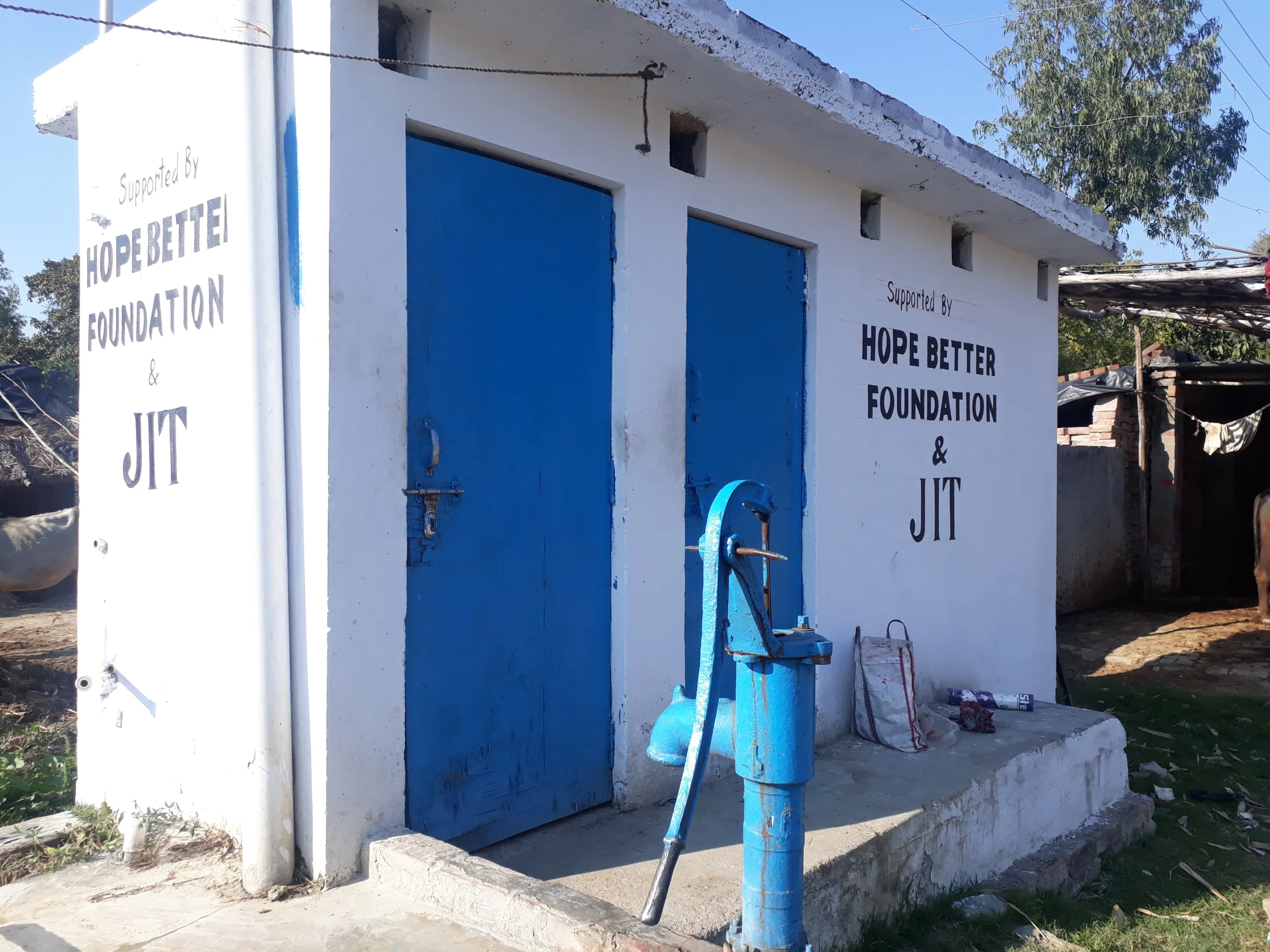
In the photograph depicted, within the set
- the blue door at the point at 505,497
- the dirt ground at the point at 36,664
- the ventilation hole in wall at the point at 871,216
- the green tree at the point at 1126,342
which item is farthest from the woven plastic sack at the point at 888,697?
the green tree at the point at 1126,342

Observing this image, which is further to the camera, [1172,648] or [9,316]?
[9,316]

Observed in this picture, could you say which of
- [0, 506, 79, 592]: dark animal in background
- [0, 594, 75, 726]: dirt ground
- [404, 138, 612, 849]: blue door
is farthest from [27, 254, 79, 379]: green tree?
[404, 138, 612, 849]: blue door

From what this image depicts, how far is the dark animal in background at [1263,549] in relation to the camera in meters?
11.1

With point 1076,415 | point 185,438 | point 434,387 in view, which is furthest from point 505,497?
point 1076,415

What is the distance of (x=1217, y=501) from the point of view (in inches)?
528

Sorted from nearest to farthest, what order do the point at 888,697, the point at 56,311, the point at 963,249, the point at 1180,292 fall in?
the point at 888,697, the point at 963,249, the point at 1180,292, the point at 56,311

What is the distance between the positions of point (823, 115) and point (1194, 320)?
8674 mm

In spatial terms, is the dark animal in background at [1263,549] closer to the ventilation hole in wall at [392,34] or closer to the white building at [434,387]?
the white building at [434,387]

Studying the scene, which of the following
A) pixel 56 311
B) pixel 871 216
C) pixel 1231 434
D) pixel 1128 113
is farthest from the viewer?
pixel 56 311

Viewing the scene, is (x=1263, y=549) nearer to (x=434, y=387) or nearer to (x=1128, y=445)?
Result: (x=1128, y=445)

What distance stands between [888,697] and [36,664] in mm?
5673

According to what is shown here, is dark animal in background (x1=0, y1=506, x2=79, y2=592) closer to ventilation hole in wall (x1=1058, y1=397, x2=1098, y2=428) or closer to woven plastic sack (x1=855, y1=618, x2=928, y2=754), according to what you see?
woven plastic sack (x1=855, y1=618, x2=928, y2=754)

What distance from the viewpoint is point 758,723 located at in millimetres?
2049

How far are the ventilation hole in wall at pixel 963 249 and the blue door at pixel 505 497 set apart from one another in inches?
122
